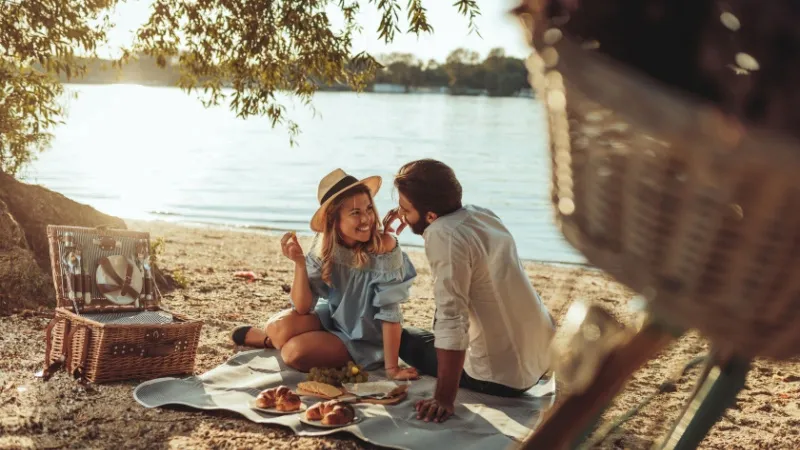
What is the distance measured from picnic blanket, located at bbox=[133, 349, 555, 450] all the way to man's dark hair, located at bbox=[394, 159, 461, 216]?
3.54 ft

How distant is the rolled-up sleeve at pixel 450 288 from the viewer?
4102 mm

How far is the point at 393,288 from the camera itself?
5.04 metres

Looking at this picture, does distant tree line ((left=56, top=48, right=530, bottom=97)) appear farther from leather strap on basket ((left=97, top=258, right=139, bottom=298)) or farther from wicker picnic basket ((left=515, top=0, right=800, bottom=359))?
leather strap on basket ((left=97, top=258, right=139, bottom=298))

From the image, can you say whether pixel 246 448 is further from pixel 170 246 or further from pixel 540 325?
pixel 170 246

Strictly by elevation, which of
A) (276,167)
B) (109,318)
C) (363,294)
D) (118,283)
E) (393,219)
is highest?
(393,219)

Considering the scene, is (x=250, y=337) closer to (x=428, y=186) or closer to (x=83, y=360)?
(x=83, y=360)

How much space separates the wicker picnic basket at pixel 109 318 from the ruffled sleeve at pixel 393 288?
43.9 inches

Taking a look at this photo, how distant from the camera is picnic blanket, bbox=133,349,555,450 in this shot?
13.0ft

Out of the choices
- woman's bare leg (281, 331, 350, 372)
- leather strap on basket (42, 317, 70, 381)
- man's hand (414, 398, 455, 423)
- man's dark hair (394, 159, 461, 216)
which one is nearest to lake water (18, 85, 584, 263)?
man's dark hair (394, 159, 461, 216)

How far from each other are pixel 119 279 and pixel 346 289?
4.74 ft

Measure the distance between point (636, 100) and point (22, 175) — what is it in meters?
8.69

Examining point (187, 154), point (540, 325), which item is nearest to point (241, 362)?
point (540, 325)

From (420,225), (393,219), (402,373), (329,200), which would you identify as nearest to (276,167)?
(329,200)

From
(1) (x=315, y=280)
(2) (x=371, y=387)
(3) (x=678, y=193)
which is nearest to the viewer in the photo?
(3) (x=678, y=193)
